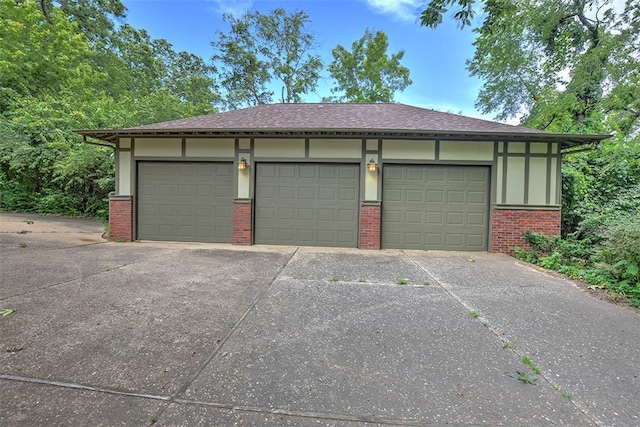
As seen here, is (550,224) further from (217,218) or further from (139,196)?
(139,196)

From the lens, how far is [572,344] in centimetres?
263

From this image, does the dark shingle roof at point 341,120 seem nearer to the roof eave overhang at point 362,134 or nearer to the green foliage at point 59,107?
the roof eave overhang at point 362,134

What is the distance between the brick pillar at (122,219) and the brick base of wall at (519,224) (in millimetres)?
8796

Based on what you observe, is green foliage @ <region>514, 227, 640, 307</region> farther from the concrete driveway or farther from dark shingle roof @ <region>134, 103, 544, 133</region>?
dark shingle roof @ <region>134, 103, 544, 133</region>

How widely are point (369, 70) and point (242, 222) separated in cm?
1806

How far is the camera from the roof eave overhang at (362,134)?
21.5 ft

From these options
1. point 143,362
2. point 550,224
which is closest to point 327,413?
point 143,362

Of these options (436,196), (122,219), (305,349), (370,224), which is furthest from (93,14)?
(305,349)

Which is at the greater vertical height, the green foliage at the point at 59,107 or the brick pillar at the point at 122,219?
the green foliage at the point at 59,107

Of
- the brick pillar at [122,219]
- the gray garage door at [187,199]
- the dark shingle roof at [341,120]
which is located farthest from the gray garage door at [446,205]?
the brick pillar at [122,219]

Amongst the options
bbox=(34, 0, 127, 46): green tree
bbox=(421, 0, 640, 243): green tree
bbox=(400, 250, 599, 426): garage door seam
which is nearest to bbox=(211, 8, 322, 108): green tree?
bbox=(34, 0, 127, 46): green tree

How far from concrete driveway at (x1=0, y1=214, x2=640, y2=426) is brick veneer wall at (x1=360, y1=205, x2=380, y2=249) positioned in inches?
98.7

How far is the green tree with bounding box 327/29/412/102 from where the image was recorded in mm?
21094

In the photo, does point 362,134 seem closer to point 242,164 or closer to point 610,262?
point 242,164
